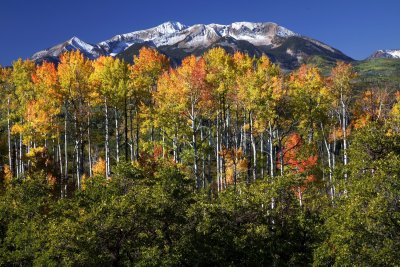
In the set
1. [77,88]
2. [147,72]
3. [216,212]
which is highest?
[147,72]

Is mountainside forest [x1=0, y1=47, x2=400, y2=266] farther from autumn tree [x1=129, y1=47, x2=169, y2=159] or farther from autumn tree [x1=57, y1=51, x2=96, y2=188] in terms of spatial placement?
autumn tree [x1=129, y1=47, x2=169, y2=159]

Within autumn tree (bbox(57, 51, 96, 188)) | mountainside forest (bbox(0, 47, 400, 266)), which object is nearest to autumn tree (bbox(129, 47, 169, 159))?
autumn tree (bbox(57, 51, 96, 188))

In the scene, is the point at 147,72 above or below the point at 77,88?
above

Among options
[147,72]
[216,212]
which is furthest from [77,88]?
[216,212]

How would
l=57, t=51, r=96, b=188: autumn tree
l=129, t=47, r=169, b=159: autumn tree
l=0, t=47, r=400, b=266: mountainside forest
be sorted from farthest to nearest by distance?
l=129, t=47, r=169, b=159: autumn tree < l=57, t=51, r=96, b=188: autumn tree < l=0, t=47, r=400, b=266: mountainside forest

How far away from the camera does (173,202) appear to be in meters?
27.8

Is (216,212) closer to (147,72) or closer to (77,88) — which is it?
(77,88)

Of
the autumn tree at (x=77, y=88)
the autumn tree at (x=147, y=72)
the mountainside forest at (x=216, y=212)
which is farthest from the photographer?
the autumn tree at (x=147, y=72)

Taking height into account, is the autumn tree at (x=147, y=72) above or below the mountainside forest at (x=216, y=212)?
above

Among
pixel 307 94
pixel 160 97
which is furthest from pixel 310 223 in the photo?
pixel 160 97

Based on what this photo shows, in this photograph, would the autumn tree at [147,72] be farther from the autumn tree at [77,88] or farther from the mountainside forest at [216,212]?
the mountainside forest at [216,212]

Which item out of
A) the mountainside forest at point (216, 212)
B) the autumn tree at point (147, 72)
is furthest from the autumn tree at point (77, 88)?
the autumn tree at point (147, 72)

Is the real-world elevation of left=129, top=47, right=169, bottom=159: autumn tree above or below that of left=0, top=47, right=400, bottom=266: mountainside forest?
above

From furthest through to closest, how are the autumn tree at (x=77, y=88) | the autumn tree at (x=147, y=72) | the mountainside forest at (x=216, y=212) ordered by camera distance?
the autumn tree at (x=147, y=72) → the autumn tree at (x=77, y=88) → the mountainside forest at (x=216, y=212)
